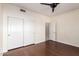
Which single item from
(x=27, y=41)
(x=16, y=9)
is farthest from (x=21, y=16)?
(x=27, y=41)

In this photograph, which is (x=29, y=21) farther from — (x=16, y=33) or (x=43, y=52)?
(x=43, y=52)

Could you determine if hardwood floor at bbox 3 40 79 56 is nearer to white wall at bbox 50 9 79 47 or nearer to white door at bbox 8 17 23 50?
white door at bbox 8 17 23 50

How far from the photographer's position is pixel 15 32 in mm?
3801

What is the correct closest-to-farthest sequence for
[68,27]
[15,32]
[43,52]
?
[43,52], [15,32], [68,27]

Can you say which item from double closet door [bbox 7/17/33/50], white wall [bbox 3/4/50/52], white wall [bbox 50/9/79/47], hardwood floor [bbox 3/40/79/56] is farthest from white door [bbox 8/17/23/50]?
white wall [bbox 50/9/79/47]

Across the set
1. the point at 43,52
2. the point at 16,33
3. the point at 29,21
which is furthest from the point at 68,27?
the point at 16,33

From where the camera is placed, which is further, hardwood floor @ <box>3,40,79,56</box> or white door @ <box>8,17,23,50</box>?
white door @ <box>8,17,23,50</box>

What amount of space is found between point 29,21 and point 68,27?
109 inches

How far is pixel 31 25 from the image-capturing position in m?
4.72

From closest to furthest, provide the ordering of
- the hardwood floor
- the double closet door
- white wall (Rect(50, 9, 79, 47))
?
1. the hardwood floor
2. the double closet door
3. white wall (Rect(50, 9, 79, 47))

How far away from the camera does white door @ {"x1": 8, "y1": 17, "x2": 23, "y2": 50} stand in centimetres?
355

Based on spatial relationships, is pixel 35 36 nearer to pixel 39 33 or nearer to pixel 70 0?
pixel 39 33

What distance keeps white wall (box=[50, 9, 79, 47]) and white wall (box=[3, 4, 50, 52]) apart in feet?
4.48

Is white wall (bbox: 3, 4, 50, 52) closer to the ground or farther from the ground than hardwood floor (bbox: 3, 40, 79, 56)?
→ farther from the ground
